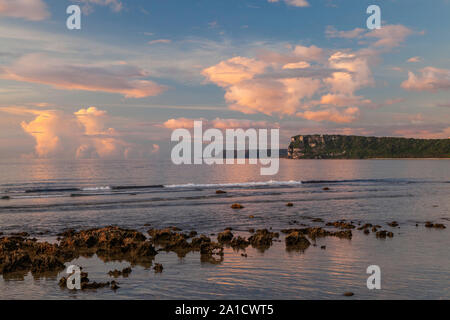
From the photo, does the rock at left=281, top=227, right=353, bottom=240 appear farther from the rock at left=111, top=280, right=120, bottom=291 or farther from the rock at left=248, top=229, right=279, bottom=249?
the rock at left=111, top=280, right=120, bottom=291

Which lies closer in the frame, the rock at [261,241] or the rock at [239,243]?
the rock at [239,243]

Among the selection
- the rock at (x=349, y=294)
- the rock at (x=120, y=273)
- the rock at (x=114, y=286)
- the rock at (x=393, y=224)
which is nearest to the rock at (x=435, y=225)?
the rock at (x=393, y=224)

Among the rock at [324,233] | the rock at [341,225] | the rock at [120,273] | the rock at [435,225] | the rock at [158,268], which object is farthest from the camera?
the rock at [341,225]

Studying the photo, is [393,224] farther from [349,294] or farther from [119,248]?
[119,248]

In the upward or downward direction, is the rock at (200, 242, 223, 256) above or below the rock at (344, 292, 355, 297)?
above

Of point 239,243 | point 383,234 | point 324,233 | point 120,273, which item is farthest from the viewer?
point 324,233

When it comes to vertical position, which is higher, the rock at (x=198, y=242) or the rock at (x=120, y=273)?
the rock at (x=198, y=242)

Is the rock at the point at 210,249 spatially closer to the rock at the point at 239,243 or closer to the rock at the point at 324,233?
the rock at the point at 239,243

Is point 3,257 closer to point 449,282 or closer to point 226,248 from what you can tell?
point 226,248

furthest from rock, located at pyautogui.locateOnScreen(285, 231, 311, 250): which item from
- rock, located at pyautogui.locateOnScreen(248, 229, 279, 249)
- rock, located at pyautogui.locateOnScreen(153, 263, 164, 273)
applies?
rock, located at pyautogui.locateOnScreen(153, 263, 164, 273)

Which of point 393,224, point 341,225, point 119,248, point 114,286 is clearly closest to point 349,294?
point 114,286

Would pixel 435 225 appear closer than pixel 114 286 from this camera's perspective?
No
